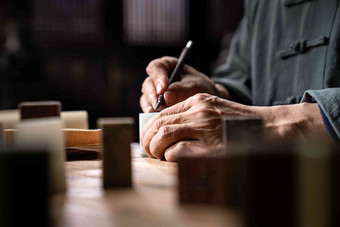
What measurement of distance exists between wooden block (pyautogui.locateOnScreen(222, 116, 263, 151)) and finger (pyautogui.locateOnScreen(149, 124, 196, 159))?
335mm

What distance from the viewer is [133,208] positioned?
358 millimetres

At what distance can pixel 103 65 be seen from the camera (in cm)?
425

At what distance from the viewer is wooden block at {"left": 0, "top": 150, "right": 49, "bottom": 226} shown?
0.29m

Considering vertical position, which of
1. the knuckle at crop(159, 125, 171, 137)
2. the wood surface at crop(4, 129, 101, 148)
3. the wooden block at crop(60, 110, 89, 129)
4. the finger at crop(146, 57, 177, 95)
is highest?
the finger at crop(146, 57, 177, 95)

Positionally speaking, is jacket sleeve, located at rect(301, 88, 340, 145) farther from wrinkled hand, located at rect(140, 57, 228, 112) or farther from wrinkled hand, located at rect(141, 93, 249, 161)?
wrinkled hand, located at rect(140, 57, 228, 112)

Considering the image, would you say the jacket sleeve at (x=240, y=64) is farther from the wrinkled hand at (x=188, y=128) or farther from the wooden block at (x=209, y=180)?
the wooden block at (x=209, y=180)

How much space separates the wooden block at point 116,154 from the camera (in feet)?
1.45

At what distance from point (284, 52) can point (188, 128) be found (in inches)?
34.1

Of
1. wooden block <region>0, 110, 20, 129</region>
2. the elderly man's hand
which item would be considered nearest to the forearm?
the elderly man's hand

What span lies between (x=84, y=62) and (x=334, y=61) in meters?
3.41

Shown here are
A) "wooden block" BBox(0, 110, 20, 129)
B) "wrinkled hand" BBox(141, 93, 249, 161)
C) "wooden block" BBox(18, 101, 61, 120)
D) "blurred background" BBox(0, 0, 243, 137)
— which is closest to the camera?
"wrinkled hand" BBox(141, 93, 249, 161)

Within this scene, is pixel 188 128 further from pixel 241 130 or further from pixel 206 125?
pixel 241 130

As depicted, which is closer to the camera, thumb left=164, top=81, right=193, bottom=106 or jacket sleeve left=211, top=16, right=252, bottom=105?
thumb left=164, top=81, right=193, bottom=106

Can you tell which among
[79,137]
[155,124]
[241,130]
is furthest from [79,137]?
[241,130]
